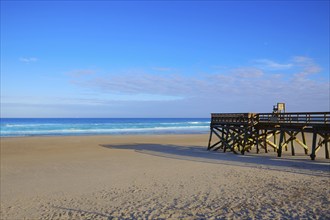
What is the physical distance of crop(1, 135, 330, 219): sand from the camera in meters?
8.88

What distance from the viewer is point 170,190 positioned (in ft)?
37.6

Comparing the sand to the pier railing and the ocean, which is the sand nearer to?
the pier railing

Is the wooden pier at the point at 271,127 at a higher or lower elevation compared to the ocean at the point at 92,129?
higher

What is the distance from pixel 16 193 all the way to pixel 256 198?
908 centimetres

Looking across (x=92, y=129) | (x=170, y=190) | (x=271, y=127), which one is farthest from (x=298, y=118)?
(x=92, y=129)

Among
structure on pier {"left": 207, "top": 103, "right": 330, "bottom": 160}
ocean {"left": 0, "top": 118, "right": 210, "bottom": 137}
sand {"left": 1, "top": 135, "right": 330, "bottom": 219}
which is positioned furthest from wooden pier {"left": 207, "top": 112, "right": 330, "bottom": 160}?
ocean {"left": 0, "top": 118, "right": 210, "bottom": 137}

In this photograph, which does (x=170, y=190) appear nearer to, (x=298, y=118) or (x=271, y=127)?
(x=298, y=118)

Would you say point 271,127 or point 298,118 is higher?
point 298,118

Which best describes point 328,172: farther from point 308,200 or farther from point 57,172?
point 57,172

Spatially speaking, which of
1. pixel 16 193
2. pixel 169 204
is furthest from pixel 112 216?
pixel 16 193

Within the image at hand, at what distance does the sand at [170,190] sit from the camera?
8875mm

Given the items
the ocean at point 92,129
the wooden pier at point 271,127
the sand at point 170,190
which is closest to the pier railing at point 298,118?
the wooden pier at point 271,127

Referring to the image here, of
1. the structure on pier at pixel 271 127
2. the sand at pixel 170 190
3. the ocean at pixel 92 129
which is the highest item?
the structure on pier at pixel 271 127

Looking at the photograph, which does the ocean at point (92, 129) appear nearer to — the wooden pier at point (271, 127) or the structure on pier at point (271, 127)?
the structure on pier at point (271, 127)
